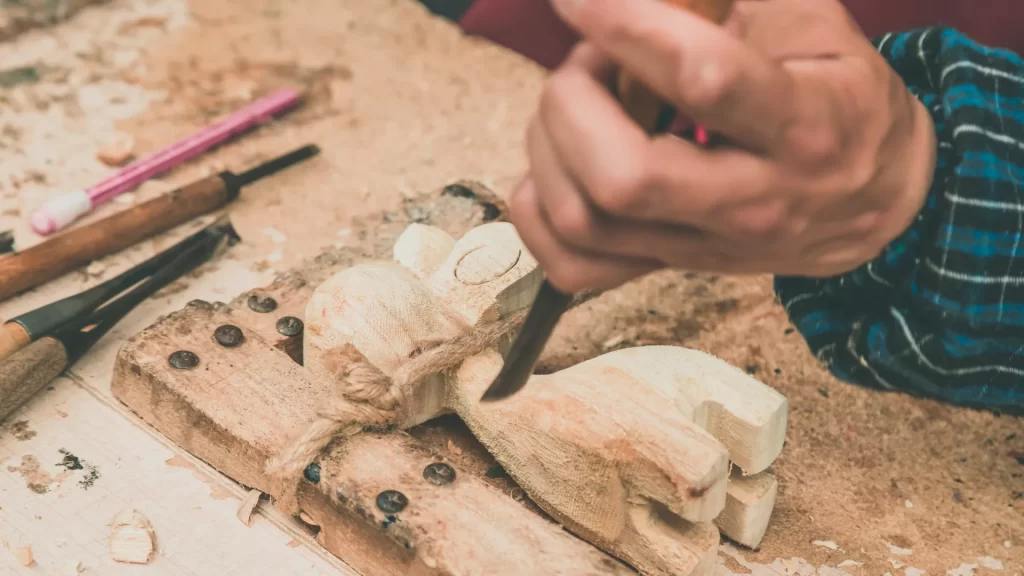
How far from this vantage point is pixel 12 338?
3.14 ft

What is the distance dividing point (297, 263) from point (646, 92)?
76 cm

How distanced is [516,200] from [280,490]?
0.39 m

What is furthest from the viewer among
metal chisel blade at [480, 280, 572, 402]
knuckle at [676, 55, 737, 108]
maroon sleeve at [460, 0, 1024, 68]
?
maroon sleeve at [460, 0, 1024, 68]

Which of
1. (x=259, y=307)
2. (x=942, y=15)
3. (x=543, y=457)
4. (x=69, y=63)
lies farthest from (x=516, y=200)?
(x=69, y=63)

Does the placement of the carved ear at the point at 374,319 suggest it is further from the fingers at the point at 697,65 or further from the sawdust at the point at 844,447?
the fingers at the point at 697,65

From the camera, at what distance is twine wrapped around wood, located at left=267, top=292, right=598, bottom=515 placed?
32.1 inches

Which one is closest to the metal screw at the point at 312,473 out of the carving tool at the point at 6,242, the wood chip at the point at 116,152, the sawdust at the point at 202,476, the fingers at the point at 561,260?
the sawdust at the point at 202,476

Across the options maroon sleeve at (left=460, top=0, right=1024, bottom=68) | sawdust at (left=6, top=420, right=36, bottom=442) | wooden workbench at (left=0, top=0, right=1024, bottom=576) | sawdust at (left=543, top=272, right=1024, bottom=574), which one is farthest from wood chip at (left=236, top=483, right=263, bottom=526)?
maroon sleeve at (left=460, top=0, right=1024, bottom=68)

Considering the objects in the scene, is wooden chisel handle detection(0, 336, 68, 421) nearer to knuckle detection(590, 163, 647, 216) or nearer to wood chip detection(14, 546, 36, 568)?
wood chip detection(14, 546, 36, 568)

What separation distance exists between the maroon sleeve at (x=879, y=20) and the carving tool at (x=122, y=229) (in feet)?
1.65

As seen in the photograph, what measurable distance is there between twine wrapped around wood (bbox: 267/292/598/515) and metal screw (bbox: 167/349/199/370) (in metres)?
0.15

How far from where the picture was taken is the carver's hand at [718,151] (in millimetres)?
493

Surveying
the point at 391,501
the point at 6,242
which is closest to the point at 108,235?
the point at 6,242

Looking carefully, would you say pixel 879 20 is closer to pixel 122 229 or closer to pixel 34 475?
pixel 122 229
